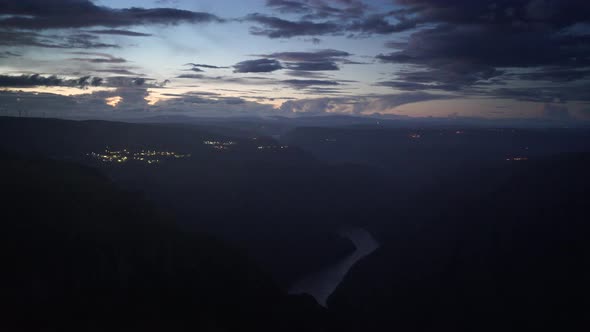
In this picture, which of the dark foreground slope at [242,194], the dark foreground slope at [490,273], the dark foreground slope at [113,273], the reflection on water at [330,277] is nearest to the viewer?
the dark foreground slope at [113,273]

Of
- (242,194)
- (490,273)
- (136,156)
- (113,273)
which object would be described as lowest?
(490,273)

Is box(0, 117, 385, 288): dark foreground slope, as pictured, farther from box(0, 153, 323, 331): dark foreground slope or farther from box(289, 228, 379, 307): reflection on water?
box(0, 153, 323, 331): dark foreground slope

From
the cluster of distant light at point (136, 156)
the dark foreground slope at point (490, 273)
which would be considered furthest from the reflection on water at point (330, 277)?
the cluster of distant light at point (136, 156)

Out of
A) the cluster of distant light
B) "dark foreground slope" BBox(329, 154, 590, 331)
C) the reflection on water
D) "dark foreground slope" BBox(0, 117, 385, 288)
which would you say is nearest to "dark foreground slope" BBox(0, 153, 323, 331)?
"dark foreground slope" BBox(329, 154, 590, 331)

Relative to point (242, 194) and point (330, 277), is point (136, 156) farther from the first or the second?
point (330, 277)

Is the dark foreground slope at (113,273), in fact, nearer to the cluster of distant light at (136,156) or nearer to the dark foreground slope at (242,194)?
the dark foreground slope at (242,194)

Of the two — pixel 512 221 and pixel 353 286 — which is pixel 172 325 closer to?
pixel 353 286

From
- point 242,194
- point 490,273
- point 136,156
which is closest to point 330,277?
point 490,273

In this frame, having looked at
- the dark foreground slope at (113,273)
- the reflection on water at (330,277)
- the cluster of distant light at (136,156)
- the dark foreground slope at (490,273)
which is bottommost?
the reflection on water at (330,277)

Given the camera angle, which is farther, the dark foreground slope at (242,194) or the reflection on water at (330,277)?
the dark foreground slope at (242,194)
